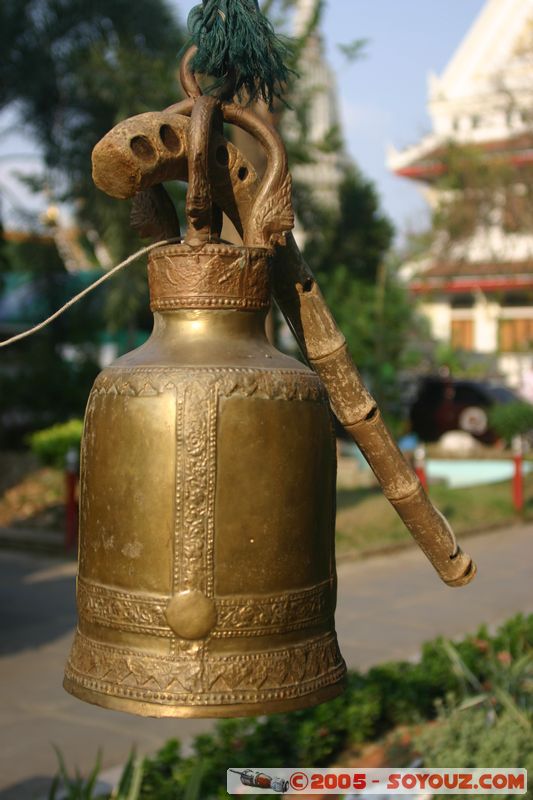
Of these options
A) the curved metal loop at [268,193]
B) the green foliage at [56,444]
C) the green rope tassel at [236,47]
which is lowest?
the green foliage at [56,444]

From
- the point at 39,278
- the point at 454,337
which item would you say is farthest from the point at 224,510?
the point at 454,337

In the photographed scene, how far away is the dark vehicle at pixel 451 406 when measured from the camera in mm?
23109

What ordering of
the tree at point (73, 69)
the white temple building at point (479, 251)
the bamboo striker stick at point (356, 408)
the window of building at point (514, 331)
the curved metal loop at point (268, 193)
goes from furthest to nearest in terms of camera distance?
the window of building at point (514, 331) → the white temple building at point (479, 251) → the tree at point (73, 69) → the bamboo striker stick at point (356, 408) → the curved metal loop at point (268, 193)

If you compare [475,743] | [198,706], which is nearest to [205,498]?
[198,706]

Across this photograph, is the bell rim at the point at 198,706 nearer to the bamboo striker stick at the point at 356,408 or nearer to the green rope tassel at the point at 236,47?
the bamboo striker stick at the point at 356,408

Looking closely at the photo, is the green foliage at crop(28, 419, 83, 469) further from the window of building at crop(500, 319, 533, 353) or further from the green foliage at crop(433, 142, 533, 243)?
the window of building at crop(500, 319, 533, 353)

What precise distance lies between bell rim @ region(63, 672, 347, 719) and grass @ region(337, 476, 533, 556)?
965 centimetres

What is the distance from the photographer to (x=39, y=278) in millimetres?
17219

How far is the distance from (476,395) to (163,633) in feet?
73.6

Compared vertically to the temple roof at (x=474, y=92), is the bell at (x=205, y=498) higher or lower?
lower

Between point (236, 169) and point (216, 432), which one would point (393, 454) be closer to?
point (216, 432)

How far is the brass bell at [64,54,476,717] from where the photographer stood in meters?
1.79

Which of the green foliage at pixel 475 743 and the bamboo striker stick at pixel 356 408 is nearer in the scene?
the bamboo striker stick at pixel 356 408

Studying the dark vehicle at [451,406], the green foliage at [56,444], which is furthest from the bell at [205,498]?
the dark vehicle at [451,406]
